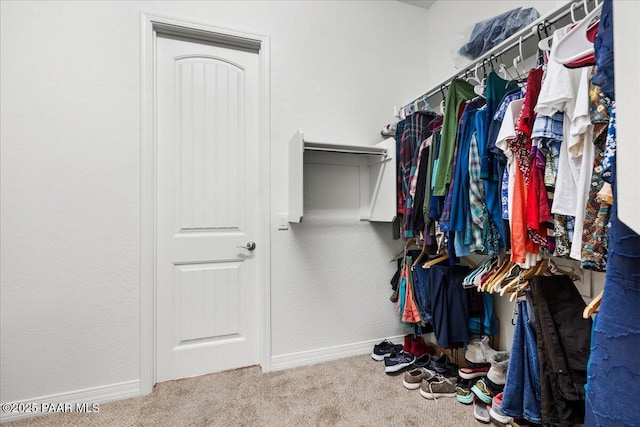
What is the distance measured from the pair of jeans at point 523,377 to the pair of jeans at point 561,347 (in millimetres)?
43

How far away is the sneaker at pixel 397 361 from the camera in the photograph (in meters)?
1.94

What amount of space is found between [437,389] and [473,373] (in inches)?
8.7

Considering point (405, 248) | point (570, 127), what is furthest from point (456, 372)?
point (570, 127)

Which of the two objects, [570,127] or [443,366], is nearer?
[570,127]

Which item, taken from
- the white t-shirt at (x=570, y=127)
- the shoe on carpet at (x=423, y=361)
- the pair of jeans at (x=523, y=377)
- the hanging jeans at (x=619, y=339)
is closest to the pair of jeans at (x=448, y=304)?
the shoe on carpet at (x=423, y=361)

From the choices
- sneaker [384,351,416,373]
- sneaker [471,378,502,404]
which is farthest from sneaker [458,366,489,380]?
A: sneaker [384,351,416,373]

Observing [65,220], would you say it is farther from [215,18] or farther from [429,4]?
[429,4]

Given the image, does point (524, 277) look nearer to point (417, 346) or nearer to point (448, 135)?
point (448, 135)

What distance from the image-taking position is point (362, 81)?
228 cm

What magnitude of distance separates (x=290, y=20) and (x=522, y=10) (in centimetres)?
138

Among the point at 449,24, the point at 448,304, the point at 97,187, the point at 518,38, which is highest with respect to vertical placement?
the point at 449,24

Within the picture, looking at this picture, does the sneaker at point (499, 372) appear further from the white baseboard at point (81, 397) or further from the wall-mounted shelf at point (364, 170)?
the white baseboard at point (81, 397)

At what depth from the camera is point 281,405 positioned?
65.1 inches

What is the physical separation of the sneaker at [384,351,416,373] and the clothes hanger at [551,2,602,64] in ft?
5.85
